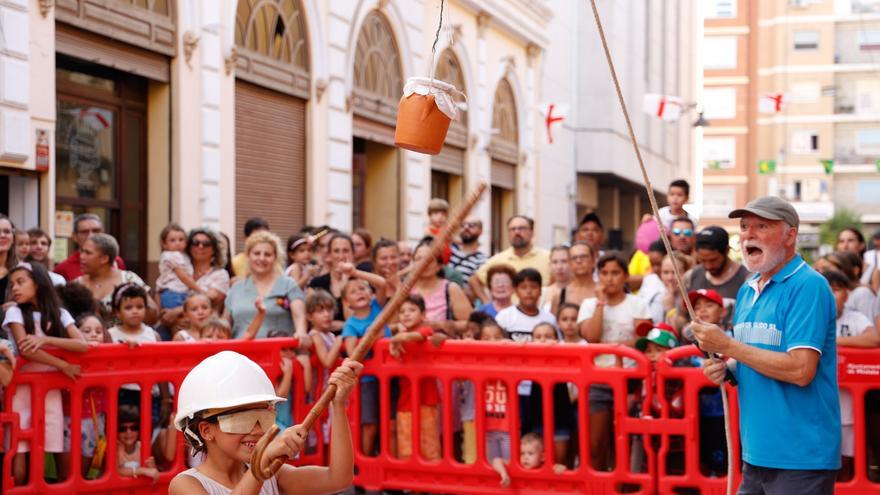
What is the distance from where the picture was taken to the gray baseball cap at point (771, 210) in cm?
473

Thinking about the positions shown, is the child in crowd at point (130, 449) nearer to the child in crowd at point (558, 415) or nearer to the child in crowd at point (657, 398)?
the child in crowd at point (558, 415)

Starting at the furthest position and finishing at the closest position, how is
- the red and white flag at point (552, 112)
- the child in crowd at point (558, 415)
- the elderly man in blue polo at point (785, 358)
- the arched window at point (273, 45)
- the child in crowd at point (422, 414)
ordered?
the red and white flag at point (552, 112) < the arched window at point (273, 45) < the child in crowd at point (422, 414) < the child in crowd at point (558, 415) < the elderly man in blue polo at point (785, 358)

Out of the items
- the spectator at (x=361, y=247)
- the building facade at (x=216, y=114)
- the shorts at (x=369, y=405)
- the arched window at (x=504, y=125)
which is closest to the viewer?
the shorts at (x=369, y=405)

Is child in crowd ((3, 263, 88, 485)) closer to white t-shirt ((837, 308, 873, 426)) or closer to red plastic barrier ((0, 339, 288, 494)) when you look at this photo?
red plastic barrier ((0, 339, 288, 494))

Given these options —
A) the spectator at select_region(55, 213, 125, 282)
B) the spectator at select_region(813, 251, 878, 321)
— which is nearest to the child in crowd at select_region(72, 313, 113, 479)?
the spectator at select_region(55, 213, 125, 282)

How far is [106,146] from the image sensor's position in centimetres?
1240

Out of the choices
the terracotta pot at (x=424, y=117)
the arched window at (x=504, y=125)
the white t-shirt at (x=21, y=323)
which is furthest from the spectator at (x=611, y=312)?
the arched window at (x=504, y=125)

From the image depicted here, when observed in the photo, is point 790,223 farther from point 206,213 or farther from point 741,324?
point 206,213

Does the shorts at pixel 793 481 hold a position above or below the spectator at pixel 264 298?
below

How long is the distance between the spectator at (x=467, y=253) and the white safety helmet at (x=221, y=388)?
7623 mm

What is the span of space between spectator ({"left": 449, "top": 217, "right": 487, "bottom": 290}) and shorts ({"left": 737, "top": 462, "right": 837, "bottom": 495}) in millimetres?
6233

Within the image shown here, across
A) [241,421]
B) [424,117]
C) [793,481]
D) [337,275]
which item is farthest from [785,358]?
[337,275]

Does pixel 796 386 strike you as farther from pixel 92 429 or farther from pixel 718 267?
pixel 92 429

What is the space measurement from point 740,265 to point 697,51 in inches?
1898
